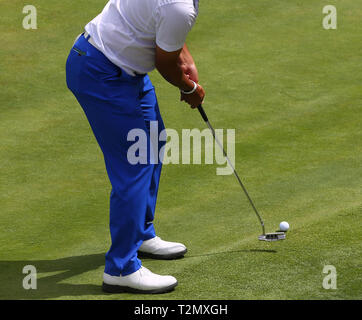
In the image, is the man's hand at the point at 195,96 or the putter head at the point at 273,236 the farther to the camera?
the putter head at the point at 273,236

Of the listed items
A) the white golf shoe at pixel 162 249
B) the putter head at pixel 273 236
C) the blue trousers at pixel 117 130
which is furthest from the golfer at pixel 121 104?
the putter head at pixel 273 236

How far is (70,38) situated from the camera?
10688mm

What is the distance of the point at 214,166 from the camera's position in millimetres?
7395

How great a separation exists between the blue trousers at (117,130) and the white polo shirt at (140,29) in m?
0.07

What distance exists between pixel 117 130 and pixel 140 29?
0.60 m

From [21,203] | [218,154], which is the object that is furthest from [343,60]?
[21,203]

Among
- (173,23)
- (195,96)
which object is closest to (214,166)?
(195,96)

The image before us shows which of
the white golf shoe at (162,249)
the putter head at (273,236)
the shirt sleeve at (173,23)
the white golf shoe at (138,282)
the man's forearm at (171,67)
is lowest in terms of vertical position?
the white golf shoe at (138,282)

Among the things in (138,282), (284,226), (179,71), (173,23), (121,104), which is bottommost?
(138,282)

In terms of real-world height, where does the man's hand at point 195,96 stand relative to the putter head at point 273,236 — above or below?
above

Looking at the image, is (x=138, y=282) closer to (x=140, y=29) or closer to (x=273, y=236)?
(x=273, y=236)

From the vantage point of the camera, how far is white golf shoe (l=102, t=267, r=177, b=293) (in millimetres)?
4855

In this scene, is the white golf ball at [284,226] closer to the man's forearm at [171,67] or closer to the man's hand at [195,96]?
the man's hand at [195,96]

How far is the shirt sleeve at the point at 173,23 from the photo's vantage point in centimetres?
452
